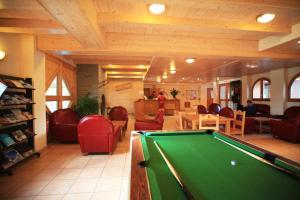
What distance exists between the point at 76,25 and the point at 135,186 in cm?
237

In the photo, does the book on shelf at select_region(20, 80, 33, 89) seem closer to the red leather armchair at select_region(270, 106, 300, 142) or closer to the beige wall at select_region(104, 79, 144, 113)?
the red leather armchair at select_region(270, 106, 300, 142)

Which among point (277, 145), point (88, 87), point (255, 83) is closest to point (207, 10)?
point (277, 145)

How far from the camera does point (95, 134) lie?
3518 mm

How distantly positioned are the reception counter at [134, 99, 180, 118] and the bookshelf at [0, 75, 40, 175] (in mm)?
6266

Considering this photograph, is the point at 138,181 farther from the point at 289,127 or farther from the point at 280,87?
the point at 280,87

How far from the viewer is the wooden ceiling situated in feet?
7.32

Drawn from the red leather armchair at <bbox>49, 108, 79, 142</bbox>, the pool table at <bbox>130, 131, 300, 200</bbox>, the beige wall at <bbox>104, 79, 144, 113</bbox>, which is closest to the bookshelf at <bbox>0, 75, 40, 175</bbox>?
the red leather armchair at <bbox>49, 108, 79, 142</bbox>

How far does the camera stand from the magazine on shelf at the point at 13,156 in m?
2.80

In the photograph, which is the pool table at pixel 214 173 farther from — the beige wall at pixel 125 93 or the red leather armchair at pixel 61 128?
the beige wall at pixel 125 93

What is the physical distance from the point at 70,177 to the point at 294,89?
8.22m

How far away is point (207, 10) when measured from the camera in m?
2.51

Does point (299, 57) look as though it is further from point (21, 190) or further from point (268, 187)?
point (21, 190)

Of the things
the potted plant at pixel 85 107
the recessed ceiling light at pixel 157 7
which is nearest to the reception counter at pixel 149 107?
the potted plant at pixel 85 107

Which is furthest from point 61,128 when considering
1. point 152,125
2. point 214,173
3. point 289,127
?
point 289,127
